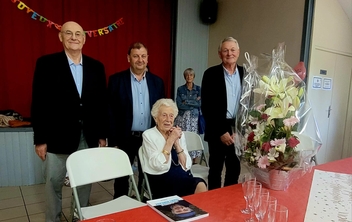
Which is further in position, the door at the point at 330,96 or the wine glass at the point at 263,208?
the door at the point at 330,96

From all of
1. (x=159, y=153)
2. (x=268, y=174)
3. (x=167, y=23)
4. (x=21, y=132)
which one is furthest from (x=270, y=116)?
(x=167, y=23)

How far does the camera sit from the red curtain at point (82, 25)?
373 centimetres

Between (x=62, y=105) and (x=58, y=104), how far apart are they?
0.03m

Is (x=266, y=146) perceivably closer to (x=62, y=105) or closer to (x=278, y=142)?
(x=278, y=142)

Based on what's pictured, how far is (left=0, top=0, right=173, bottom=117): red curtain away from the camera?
3.73m

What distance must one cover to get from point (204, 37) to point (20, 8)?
3.08 meters

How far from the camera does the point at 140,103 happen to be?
7.30 feet

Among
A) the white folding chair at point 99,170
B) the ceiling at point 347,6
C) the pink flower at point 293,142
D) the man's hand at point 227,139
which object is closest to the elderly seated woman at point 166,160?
the white folding chair at point 99,170

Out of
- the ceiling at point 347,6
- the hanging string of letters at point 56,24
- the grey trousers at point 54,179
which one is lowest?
the grey trousers at point 54,179

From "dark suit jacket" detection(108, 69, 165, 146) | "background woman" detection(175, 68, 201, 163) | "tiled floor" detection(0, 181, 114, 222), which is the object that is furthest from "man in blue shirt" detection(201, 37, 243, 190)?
"background woman" detection(175, 68, 201, 163)

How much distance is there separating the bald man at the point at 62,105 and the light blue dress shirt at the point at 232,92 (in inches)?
41.9

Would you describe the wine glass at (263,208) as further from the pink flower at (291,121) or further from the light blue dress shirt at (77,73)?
the light blue dress shirt at (77,73)

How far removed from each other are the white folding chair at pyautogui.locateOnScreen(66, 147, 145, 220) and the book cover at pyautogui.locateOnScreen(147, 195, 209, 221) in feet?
1.93

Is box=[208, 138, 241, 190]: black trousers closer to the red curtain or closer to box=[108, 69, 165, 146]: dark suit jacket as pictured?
box=[108, 69, 165, 146]: dark suit jacket
